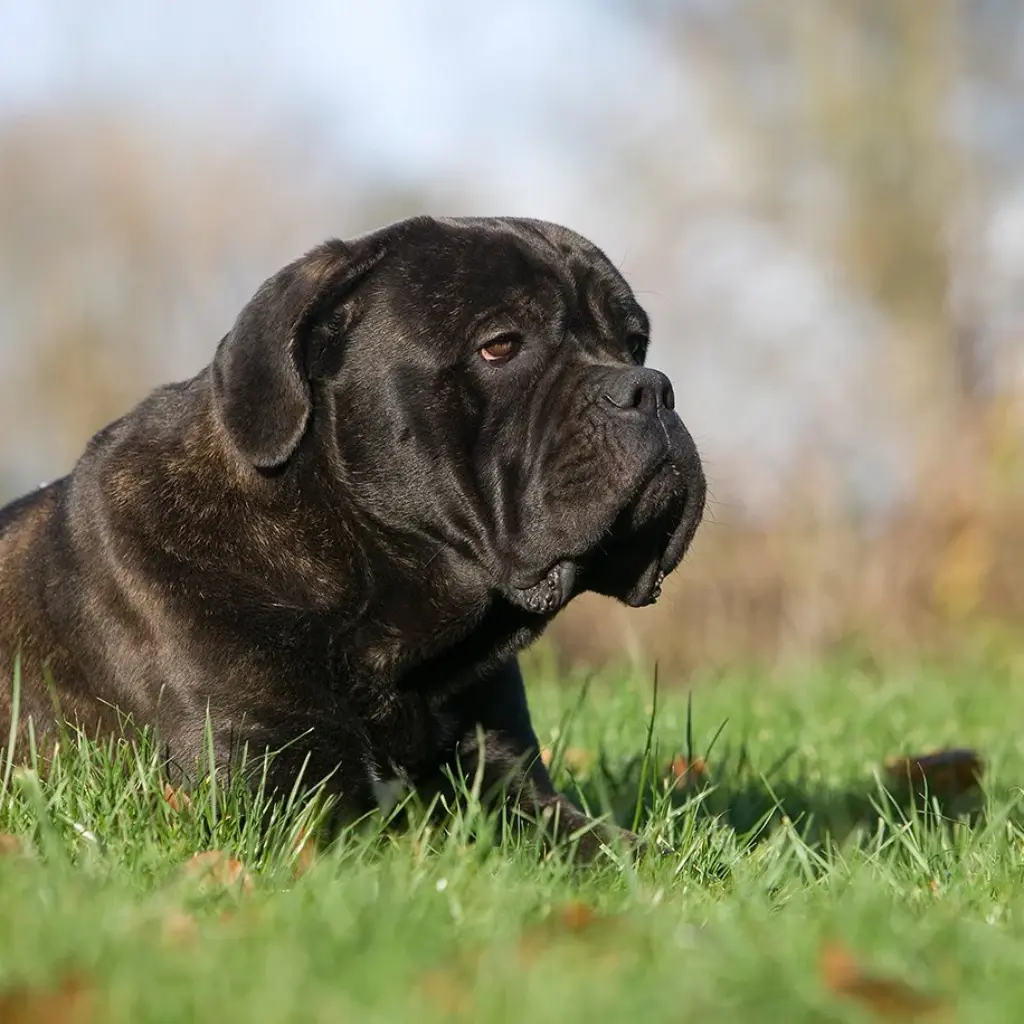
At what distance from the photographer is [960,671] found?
909cm

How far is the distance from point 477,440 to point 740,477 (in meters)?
8.25

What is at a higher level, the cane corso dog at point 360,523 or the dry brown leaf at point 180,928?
the cane corso dog at point 360,523

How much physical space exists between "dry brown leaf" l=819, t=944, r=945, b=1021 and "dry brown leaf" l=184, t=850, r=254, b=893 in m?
1.02

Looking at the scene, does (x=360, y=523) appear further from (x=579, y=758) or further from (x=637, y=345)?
(x=579, y=758)

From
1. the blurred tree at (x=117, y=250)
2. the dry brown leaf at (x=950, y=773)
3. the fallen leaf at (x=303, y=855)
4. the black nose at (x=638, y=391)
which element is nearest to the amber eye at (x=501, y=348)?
the black nose at (x=638, y=391)

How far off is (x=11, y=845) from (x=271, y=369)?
4.16 feet

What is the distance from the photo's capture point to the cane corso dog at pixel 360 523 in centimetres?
362

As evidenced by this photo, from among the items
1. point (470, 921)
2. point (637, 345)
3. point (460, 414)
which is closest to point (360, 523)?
point (460, 414)

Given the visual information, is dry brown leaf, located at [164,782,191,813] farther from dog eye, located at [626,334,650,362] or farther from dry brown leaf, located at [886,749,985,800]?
dry brown leaf, located at [886,749,985,800]

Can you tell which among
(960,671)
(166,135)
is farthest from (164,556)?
(166,135)

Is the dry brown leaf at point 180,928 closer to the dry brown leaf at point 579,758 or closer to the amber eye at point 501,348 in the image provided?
the amber eye at point 501,348

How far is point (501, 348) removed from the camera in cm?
387

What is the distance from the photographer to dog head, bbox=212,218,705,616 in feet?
12.2

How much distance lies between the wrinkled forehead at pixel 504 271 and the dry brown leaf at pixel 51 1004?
2163mm
